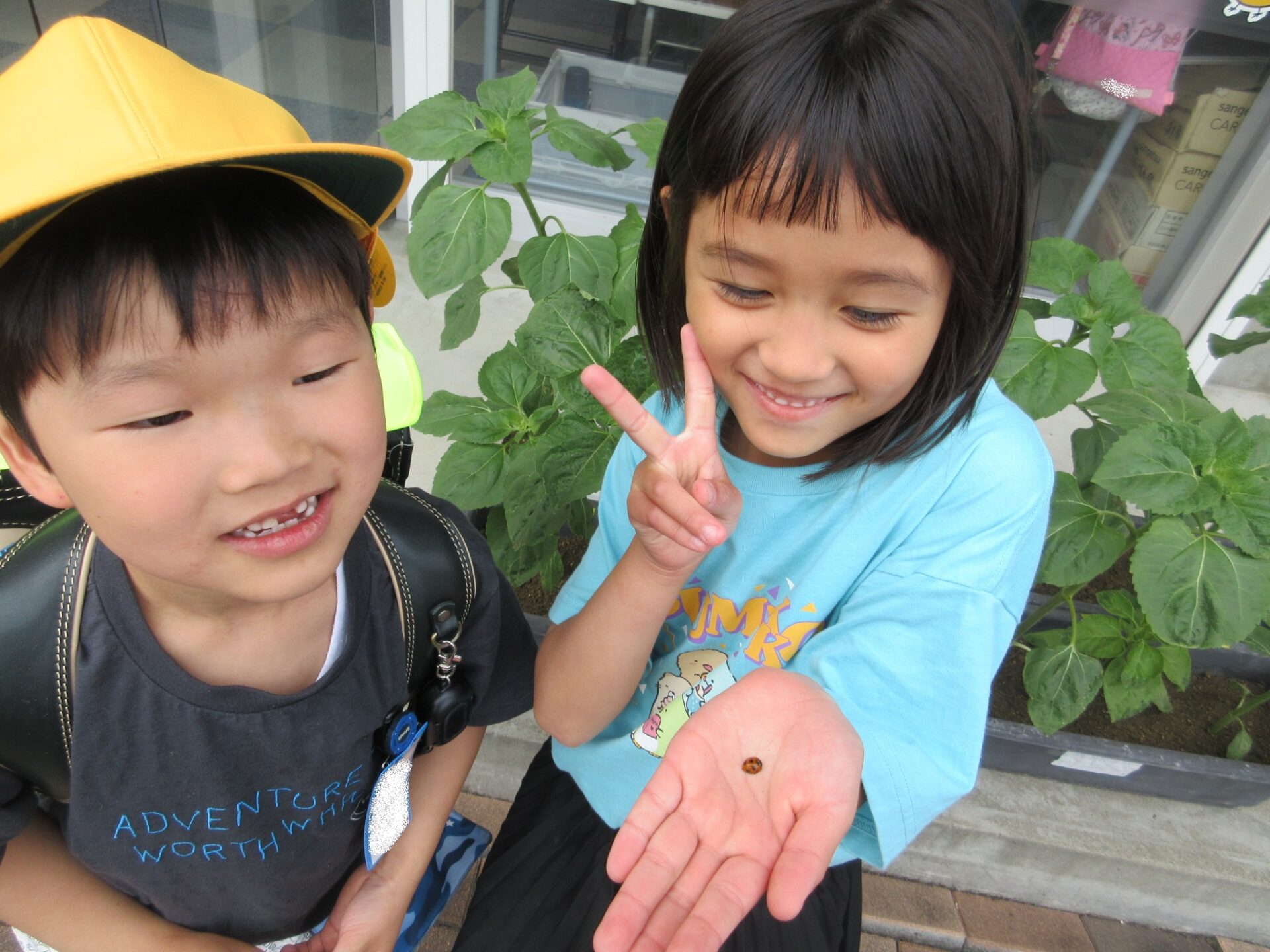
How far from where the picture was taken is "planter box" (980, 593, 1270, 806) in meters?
1.67

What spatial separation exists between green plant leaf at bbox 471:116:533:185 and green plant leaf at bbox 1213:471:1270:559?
1.16 m

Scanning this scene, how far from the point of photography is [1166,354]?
1.48m

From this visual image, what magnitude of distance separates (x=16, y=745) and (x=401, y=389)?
538 millimetres

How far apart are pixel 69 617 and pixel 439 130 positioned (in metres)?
1.00

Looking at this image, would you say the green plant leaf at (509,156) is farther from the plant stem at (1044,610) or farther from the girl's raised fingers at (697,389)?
the plant stem at (1044,610)

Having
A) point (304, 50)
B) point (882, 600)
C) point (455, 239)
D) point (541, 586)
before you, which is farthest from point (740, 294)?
point (304, 50)

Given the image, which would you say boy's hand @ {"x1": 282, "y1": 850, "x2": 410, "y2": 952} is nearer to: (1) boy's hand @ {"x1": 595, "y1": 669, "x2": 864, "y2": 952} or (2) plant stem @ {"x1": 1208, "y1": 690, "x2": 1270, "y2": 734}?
(1) boy's hand @ {"x1": 595, "y1": 669, "x2": 864, "y2": 952}

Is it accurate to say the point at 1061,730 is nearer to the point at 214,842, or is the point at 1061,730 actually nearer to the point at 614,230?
the point at 614,230

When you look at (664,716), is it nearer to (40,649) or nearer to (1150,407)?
(40,649)

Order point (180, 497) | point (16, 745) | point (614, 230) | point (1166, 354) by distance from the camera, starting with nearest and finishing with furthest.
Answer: point (180, 497), point (16, 745), point (1166, 354), point (614, 230)

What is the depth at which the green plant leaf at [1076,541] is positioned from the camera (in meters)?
1.43

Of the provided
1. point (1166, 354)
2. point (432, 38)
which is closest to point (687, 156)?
point (1166, 354)

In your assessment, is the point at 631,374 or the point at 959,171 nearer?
the point at 959,171

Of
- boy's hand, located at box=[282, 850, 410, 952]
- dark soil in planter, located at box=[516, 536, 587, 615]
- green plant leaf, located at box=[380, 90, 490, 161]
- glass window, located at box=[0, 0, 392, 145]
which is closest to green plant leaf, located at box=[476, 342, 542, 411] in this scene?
green plant leaf, located at box=[380, 90, 490, 161]
